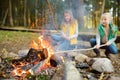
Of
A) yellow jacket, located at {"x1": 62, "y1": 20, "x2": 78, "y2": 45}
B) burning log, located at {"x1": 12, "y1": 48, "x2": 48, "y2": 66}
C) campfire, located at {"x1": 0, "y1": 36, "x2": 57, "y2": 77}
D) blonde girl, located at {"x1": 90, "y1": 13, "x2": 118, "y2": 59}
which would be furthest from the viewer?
yellow jacket, located at {"x1": 62, "y1": 20, "x2": 78, "y2": 45}

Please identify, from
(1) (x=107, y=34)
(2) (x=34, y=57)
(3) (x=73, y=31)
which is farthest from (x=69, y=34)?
(2) (x=34, y=57)

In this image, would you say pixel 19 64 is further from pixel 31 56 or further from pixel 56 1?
pixel 56 1

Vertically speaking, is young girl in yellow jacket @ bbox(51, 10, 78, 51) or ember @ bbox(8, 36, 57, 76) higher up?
young girl in yellow jacket @ bbox(51, 10, 78, 51)

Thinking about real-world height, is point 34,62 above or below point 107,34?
below

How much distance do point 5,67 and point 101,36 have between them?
2.73 m

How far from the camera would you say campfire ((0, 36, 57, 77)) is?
538 centimetres

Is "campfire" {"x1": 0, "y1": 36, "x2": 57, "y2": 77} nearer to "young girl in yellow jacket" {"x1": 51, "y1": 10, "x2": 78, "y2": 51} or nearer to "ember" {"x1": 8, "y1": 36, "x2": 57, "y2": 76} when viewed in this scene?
"ember" {"x1": 8, "y1": 36, "x2": 57, "y2": 76}

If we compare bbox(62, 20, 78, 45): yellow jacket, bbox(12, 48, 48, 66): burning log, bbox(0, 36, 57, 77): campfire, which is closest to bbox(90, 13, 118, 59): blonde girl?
bbox(62, 20, 78, 45): yellow jacket

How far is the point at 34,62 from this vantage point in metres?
5.86

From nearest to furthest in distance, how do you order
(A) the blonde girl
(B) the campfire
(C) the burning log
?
1. (B) the campfire
2. (C) the burning log
3. (A) the blonde girl

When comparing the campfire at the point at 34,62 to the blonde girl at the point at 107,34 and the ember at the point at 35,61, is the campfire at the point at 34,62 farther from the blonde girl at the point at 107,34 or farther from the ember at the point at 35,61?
the blonde girl at the point at 107,34

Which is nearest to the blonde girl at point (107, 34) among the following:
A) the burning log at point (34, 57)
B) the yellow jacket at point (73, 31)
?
the yellow jacket at point (73, 31)

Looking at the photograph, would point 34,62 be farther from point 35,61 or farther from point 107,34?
point 107,34

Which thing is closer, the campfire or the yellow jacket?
the campfire
